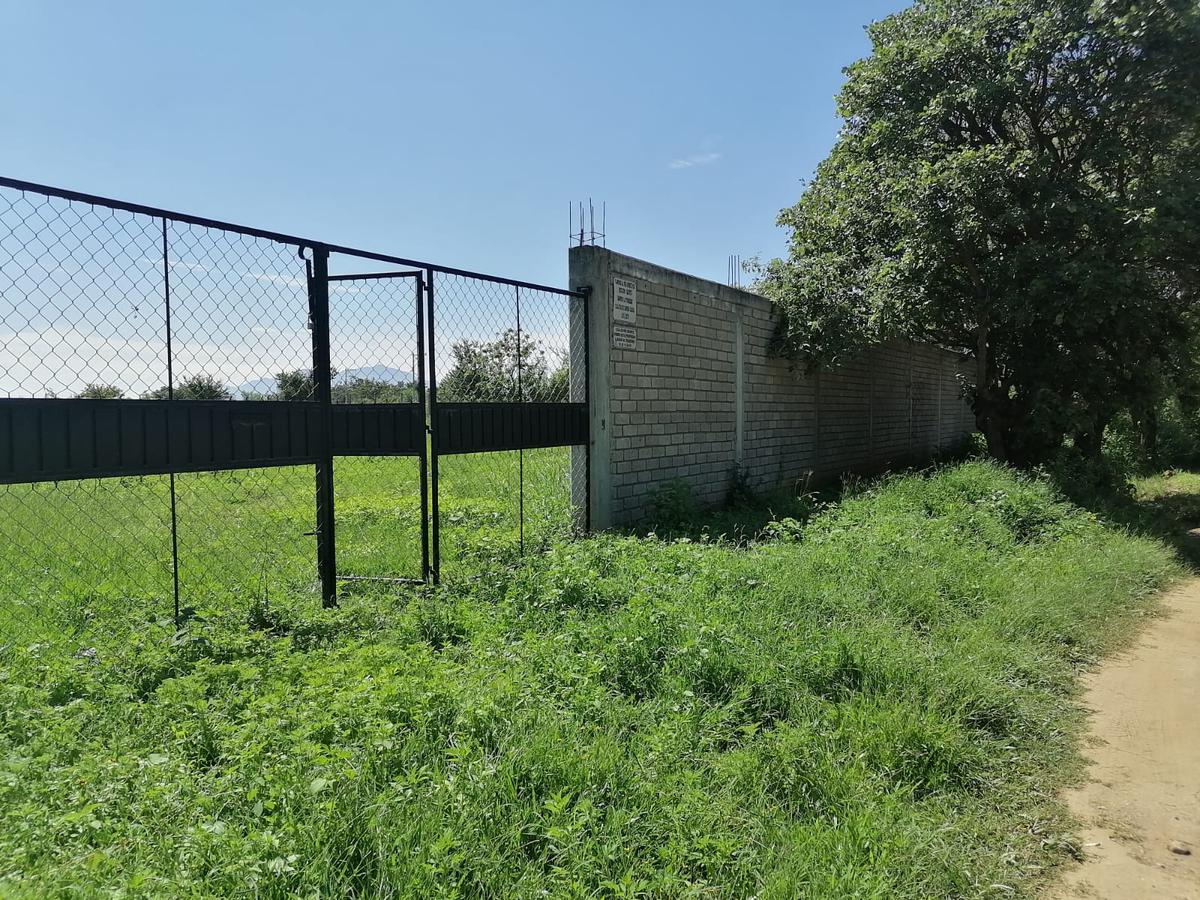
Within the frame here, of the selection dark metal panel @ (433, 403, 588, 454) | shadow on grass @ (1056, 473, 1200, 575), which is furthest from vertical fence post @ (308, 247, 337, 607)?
shadow on grass @ (1056, 473, 1200, 575)

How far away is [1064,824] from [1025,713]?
86cm

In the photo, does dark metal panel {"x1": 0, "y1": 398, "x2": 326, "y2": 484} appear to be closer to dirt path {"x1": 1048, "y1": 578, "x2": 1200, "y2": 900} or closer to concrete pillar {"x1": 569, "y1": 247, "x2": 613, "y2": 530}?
concrete pillar {"x1": 569, "y1": 247, "x2": 613, "y2": 530}

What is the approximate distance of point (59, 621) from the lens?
4031 mm

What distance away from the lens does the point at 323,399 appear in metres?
4.41

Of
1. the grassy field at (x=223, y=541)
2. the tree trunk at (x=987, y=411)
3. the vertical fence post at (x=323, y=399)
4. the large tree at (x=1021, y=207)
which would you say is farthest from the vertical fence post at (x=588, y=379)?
the tree trunk at (x=987, y=411)

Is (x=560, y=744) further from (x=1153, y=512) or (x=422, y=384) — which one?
(x=1153, y=512)

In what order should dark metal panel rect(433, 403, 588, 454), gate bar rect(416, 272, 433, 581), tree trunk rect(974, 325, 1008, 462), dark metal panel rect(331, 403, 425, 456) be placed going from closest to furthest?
1. dark metal panel rect(331, 403, 425, 456)
2. gate bar rect(416, 272, 433, 581)
3. dark metal panel rect(433, 403, 588, 454)
4. tree trunk rect(974, 325, 1008, 462)

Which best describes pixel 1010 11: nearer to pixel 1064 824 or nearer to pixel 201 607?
pixel 1064 824

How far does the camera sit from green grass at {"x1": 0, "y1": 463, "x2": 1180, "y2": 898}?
6.64 ft

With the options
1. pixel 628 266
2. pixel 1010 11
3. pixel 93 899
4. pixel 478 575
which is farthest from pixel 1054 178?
pixel 93 899

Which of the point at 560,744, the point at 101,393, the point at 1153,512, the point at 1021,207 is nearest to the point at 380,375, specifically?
the point at 101,393

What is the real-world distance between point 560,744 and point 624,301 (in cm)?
527

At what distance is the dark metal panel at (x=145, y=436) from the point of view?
10.4ft

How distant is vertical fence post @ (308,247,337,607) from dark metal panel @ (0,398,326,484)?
82 mm
